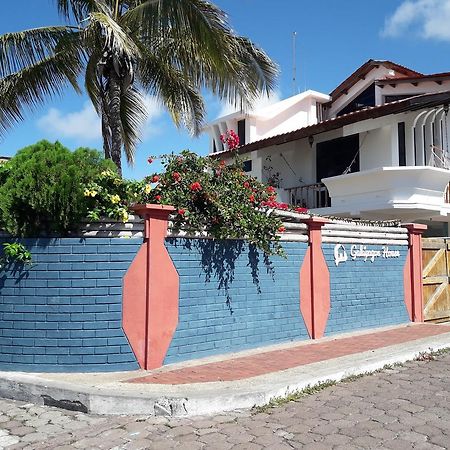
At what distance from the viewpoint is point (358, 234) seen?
35.0ft

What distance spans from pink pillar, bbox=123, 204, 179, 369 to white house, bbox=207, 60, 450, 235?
7276mm

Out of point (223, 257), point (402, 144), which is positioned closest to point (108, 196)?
point (223, 257)

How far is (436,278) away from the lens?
1273 cm

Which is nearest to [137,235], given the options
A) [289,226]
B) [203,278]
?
[203,278]

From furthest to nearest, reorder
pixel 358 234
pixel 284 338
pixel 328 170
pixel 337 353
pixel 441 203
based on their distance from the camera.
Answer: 1. pixel 328 170
2. pixel 441 203
3. pixel 358 234
4. pixel 284 338
5. pixel 337 353

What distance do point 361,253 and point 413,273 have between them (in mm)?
2039

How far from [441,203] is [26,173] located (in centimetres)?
1209

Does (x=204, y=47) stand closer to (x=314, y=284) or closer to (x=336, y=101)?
(x=314, y=284)

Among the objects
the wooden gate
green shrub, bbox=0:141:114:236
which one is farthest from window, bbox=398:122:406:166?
green shrub, bbox=0:141:114:236

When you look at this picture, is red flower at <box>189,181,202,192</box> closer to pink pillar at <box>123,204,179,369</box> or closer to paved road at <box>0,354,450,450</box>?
pink pillar at <box>123,204,179,369</box>

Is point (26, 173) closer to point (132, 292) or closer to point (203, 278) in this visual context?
point (132, 292)

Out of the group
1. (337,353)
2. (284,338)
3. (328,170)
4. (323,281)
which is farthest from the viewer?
(328,170)

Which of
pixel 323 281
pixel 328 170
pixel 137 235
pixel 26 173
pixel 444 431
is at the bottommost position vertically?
pixel 444 431

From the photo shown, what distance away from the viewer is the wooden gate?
41.0 feet
